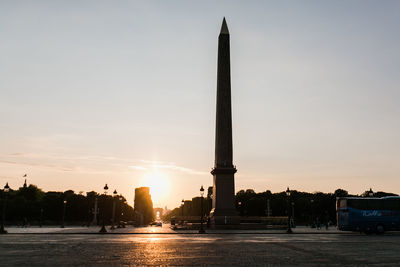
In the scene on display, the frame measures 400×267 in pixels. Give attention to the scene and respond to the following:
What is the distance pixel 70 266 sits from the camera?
11.0m

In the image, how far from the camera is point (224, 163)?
137 ft

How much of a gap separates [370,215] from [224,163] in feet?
49.2

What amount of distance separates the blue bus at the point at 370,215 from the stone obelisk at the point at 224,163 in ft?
39.6

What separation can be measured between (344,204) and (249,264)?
85.2ft

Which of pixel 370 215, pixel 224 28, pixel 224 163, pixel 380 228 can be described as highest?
pixel 224 28

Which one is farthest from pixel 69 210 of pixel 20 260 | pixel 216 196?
pixel 20 260

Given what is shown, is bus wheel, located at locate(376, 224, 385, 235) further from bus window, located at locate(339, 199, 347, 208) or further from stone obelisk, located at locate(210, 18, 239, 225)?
stone obelisk, located at locate(210, 18, 239, 225)

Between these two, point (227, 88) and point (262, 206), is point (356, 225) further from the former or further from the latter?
point (262, 206)

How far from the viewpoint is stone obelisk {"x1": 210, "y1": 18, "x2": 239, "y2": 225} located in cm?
4181

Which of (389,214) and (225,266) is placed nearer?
(225,266)

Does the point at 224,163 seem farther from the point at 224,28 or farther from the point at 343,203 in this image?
the point at 224,28

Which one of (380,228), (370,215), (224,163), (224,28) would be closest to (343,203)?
(370,215)

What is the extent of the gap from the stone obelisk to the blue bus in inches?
475

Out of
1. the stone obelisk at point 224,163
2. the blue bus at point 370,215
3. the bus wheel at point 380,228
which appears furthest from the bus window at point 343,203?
the stone obelisk at point 224,163
